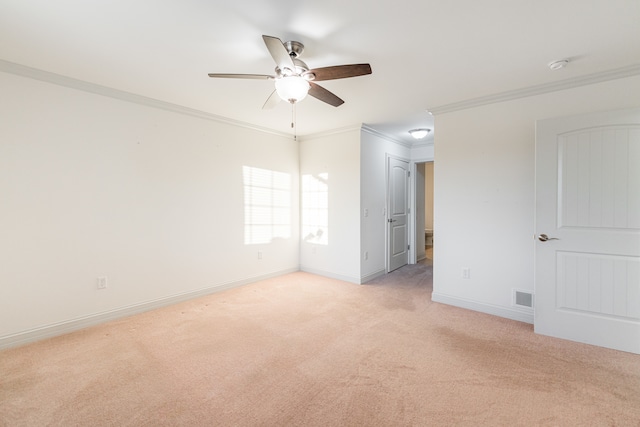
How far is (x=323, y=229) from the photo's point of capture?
4.88m

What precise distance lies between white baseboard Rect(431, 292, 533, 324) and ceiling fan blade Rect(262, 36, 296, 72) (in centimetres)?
313

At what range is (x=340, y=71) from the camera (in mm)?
2088

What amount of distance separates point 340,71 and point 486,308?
2993 millimetres

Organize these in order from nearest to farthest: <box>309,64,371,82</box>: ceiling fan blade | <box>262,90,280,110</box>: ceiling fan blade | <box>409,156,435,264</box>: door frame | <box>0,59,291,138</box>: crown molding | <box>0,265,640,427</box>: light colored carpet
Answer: <box>0,265,640,427</box>: light colored carpet < <box>309,64,371,82</box>: ceiling fan blade < <box>0,59,291,138</box>: crown molding < <box>262,90,280,110</box>: ceiling fan blade < <box>409,156,435,264</box>: door frame

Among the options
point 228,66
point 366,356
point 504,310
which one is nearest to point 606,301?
point 504,310

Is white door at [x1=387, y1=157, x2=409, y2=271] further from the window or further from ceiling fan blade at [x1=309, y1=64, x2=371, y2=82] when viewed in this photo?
ceiling fan blade at [x1=309, y1=64, x2=371, y2=82]

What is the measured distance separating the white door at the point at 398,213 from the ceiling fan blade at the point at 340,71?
3.17 metres

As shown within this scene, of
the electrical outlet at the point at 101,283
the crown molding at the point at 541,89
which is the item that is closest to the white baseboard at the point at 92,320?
the electrical outlet at the point at 101,283

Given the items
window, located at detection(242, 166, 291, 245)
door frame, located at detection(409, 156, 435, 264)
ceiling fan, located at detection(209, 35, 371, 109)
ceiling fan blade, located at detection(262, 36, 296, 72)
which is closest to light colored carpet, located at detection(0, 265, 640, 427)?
window, located at detection(242, 166, 291, 245)

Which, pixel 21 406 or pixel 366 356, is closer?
pixel 21 406

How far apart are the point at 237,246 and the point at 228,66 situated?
250 cm

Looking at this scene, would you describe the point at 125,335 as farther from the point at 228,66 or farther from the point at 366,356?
the point at 228,66

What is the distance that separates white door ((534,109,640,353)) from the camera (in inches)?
95.9

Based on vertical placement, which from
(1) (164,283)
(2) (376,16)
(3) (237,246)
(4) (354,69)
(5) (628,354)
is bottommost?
(5) (628,354)
